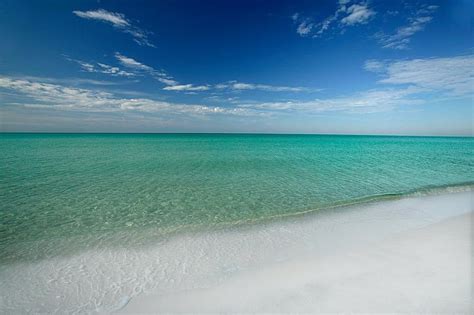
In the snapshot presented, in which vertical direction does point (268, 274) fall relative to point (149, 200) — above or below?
below

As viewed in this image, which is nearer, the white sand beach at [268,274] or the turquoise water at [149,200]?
the white sand beach at [268,274]

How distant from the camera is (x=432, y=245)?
20.6 feet

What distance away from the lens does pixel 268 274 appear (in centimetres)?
520

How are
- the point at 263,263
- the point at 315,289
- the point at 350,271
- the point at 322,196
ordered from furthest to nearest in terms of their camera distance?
the point at 322,196 < the point at 263,263 < the point at 350,271 < the point at 315,289

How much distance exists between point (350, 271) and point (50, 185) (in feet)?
52.3

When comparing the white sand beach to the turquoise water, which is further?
the turquoise water

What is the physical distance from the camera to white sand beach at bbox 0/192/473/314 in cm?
421

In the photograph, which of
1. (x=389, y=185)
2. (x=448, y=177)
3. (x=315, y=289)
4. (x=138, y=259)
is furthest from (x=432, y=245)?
(x=448, y=177)

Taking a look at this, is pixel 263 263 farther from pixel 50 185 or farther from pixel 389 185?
pixel 50 185

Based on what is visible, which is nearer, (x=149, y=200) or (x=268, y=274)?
(x=268, y=274)

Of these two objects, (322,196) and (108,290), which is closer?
(108,290)

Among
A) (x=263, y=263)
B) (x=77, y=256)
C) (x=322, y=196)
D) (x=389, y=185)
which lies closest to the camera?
(x=263, y=263)

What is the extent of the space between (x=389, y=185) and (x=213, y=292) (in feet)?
47.4

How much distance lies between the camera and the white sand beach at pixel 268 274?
13.8 feet
